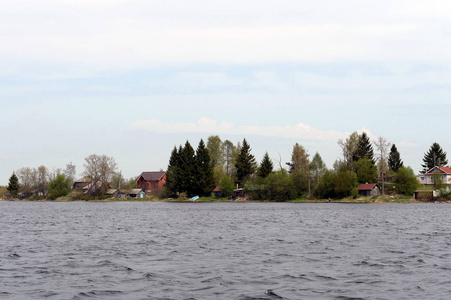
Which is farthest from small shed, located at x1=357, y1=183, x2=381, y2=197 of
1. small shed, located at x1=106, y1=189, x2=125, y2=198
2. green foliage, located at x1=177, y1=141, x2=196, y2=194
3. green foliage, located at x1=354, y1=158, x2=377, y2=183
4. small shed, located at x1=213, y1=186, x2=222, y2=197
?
small shed, located at x1=106, y1=189, x2=125, y2=198

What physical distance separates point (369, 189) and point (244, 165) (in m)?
40.3

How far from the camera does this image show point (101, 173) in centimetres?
15912

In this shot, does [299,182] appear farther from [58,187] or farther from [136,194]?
[58,187]

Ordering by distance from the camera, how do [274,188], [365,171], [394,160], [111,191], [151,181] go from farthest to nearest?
[151,181]
[111,191]
[394,160]
[274,188]
[365,171]

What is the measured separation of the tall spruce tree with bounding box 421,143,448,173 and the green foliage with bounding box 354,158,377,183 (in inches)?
1404

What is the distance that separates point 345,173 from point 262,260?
343 feet

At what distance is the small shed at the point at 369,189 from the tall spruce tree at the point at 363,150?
626 inches

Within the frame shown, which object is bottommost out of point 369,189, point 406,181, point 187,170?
point 369,189

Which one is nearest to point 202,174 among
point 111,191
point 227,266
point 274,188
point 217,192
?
point 217,192

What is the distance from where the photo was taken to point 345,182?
128m

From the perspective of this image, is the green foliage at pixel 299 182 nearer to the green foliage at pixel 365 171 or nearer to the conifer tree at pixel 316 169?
the conifer tree at pixel 316 169

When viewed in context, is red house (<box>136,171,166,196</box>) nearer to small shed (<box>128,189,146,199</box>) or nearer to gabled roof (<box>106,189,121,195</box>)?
small shed (<box>128,189,146,199</box>)

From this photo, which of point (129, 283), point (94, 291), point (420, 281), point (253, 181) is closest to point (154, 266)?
point (129, 283)

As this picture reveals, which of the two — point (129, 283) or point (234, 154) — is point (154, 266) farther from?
point (234, 154)
